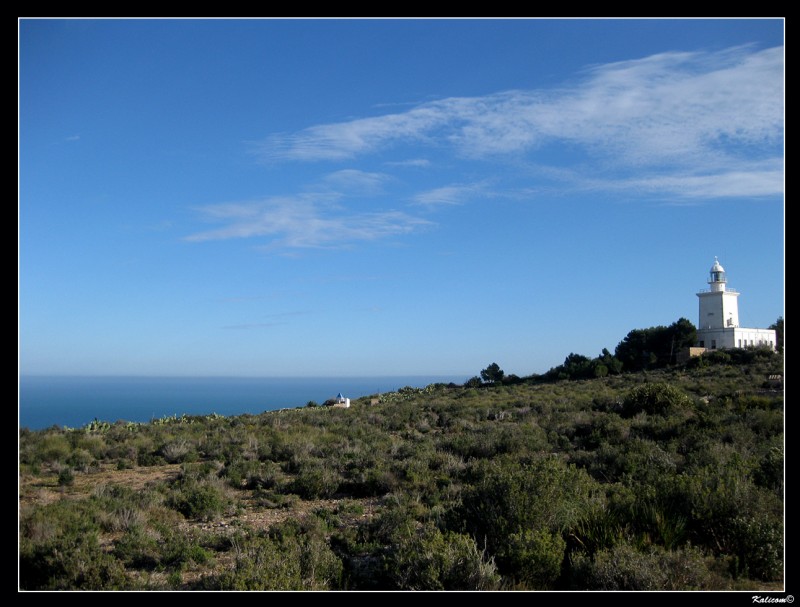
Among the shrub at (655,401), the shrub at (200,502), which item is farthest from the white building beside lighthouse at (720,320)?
the shrub at (200,502)

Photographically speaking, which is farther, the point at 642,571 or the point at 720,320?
the point at 720,320

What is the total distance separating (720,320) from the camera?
5000cm

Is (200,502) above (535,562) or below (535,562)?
below

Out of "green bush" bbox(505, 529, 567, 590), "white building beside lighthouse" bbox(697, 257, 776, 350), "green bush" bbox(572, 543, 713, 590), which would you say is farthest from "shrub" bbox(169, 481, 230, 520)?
"white building beside lighthouse" bbox(697, 257, 776, 350)

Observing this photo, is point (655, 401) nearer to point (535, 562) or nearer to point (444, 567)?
point (535, 562)

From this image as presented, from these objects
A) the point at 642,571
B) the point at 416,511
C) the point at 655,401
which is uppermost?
the point at 642,571

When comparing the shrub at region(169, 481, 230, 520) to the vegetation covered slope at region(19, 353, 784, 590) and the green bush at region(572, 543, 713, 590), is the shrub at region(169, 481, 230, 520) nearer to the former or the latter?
the vegetation covered slope at region(19, 353, 784, 590)

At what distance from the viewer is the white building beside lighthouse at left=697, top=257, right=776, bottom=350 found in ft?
160

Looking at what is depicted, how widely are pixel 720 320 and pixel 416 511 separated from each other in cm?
4876

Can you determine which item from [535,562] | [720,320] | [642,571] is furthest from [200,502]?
[720,320]

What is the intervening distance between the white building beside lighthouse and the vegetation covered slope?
120 ft

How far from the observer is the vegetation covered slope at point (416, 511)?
5.58m
